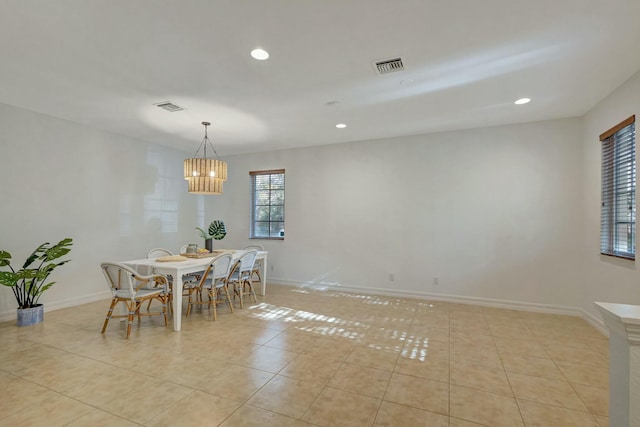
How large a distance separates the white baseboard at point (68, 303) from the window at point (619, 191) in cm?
691

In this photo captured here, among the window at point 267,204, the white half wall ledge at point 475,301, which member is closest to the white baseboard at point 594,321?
the white half wall ledge at point 475,301

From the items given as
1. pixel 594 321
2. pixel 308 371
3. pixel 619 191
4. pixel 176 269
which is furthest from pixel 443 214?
pixel 176 269

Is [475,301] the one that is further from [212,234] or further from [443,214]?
[212,234]

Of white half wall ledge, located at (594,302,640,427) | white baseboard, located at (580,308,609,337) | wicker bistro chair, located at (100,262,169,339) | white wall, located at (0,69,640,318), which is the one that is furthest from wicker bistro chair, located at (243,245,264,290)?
white baseboard, located at (580,308,609,337)

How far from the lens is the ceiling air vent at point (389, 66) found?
2723mm

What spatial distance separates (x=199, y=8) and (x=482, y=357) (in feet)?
12.2

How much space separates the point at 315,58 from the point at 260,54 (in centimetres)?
Result: 48

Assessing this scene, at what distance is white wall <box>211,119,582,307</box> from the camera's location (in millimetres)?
4266

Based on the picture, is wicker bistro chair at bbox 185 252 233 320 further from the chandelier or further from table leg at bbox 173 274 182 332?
the chandelier

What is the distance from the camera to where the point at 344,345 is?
3123 millimetres

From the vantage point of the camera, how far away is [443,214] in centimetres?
488

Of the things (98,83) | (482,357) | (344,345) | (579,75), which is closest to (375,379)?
(344,345)

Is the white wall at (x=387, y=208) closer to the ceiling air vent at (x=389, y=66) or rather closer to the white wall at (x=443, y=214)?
the white wall at (x=443, y=214)

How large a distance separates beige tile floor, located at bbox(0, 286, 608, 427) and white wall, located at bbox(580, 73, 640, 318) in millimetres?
511
